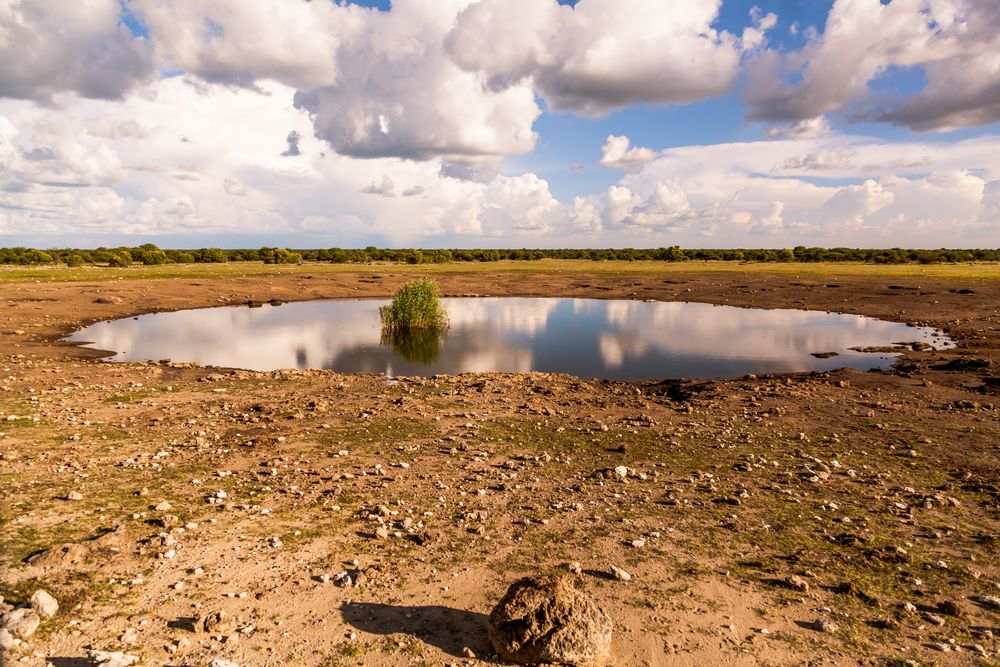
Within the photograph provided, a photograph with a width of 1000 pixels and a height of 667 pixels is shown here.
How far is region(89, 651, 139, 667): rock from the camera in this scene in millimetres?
6391

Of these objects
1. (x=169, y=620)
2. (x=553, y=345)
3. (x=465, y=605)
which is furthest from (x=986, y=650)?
(x=553, y=345)

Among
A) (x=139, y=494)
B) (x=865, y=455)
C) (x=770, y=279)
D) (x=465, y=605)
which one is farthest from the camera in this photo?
(x=770, y=279)

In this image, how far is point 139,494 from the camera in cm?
1141

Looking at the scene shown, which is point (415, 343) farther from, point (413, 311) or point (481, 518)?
point (481, 518)

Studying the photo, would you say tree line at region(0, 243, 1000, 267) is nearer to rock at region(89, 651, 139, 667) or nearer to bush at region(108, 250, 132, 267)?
bush at region(108, 250, 132, 267)

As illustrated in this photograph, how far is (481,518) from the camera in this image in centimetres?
1079

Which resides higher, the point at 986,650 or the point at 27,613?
the point at 27,613

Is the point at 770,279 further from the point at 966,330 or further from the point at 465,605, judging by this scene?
the point at 465,605

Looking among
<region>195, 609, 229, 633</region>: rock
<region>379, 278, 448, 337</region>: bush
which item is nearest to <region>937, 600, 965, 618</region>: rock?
<region>195, 609, 229, 633</region>: rock

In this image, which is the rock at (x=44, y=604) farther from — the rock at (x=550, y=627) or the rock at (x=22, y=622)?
the rock at (x=550, y=627)

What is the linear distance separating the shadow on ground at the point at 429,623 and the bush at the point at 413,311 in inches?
1403

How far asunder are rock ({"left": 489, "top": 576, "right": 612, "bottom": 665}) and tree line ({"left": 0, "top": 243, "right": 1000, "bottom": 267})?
409 feet

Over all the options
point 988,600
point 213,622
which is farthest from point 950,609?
point 213,622

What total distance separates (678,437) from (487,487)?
6773 mm
